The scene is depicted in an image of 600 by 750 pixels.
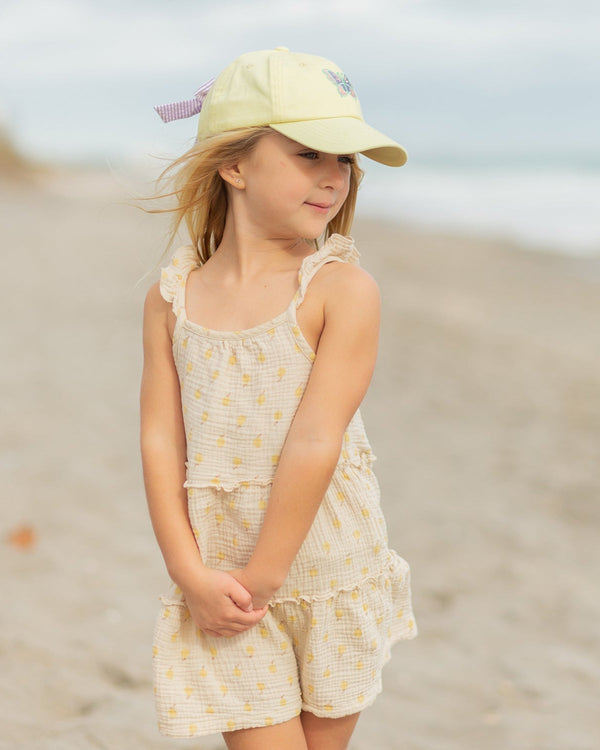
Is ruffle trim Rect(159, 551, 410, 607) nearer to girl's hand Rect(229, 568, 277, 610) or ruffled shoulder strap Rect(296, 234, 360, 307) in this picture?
girl's hand Rect(229, 568, 277, 610)

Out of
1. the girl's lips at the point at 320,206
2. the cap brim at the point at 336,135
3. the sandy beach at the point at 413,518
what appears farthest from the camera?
the sandy beach at the point at 413,518

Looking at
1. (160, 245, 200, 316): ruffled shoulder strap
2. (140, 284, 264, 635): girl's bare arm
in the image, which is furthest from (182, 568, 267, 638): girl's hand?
(160, 245, 200, 316): ruffled shoulder strap

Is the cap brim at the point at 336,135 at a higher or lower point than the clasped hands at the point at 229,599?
higher

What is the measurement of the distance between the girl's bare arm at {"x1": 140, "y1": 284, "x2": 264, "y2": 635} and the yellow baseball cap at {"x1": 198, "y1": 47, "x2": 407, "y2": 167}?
406mm

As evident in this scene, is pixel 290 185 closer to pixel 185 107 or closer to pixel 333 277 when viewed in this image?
pixel 333 277

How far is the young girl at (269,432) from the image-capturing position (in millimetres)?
1621

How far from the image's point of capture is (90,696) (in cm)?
281

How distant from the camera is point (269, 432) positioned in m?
1.66

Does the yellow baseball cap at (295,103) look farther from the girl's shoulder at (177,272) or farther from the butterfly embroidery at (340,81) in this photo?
the girl's shoulder at (177,272)

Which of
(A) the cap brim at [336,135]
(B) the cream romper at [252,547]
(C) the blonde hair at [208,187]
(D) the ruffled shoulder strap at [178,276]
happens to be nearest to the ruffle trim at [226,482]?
(B) the cream romper at [252,547]

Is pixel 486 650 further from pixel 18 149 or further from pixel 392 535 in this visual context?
pixel 18 149

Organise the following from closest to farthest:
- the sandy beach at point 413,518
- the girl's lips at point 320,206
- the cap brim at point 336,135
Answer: the cap brim at point 336,135, the girl's lips at point 320,206, the sandy beach at point 413,518

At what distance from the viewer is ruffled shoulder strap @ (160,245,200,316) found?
178 cm

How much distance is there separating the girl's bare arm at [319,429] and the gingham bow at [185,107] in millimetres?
470
